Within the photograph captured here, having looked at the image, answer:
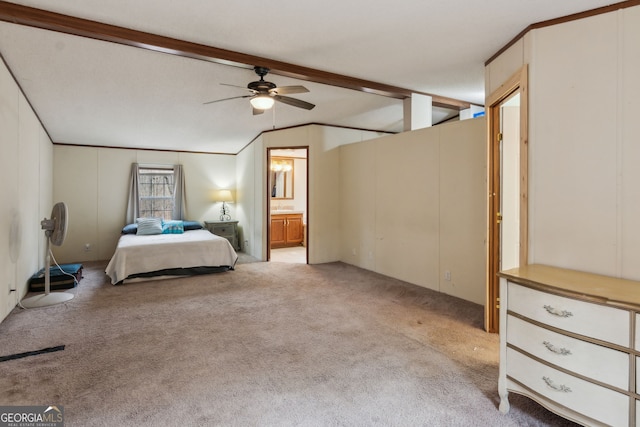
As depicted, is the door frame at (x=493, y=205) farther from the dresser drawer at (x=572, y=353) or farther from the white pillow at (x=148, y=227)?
the white pillow at (x=148, y=227)

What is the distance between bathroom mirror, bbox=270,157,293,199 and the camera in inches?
332

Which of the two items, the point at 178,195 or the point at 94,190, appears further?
the point at 178,195

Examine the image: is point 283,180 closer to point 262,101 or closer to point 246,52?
point 262,101

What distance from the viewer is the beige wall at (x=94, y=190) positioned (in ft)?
21.2

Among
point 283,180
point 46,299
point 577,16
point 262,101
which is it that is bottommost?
point 46,299

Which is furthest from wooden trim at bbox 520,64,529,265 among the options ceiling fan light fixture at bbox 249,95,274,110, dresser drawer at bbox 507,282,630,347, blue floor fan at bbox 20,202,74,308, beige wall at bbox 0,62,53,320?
blue floor fan at bbox 20,202,74,308

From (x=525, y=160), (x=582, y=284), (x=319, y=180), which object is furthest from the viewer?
(x=319, y=180)

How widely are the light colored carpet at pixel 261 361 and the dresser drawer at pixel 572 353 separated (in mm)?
429

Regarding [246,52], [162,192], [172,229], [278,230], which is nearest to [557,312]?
[246,52]

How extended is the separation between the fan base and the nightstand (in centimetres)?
327

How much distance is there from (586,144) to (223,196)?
681cm

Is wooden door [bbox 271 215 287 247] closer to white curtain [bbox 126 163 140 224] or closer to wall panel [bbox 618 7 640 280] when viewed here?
white curtain [bbox 126 163 140 224]

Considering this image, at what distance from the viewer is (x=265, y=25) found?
263 cm

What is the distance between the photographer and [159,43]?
9.19 ft
